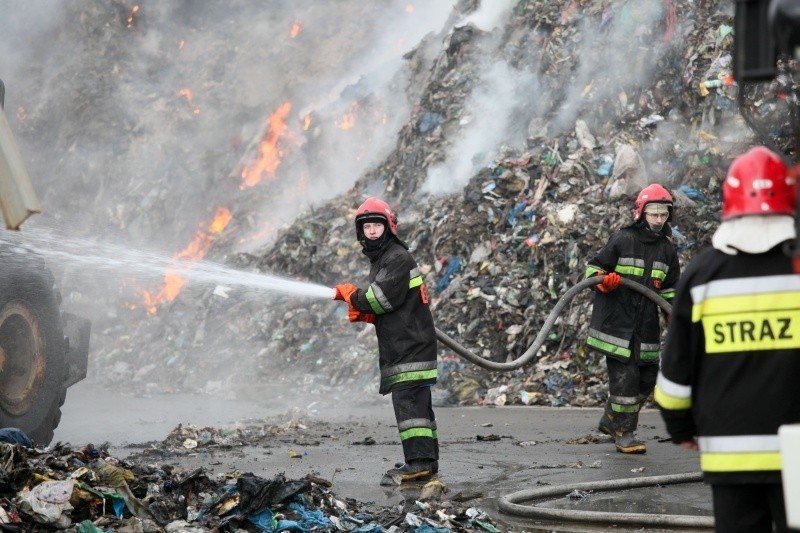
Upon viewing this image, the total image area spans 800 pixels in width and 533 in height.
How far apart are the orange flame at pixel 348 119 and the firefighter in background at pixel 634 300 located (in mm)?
13354

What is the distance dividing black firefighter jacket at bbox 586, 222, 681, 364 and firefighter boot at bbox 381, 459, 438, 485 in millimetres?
1984

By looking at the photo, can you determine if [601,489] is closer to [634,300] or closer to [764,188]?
[634,300]

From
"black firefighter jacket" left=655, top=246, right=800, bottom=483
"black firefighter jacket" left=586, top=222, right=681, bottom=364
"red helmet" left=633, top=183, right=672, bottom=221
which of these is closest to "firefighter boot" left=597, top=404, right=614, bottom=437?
"black firefighter jacket" left=586, top=222, right=681, bottom=364

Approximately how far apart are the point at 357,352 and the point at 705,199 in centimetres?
496

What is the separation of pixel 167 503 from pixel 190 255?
16.7 metres

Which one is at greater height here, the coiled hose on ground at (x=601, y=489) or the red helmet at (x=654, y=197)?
the red helmet at (x=654, y=197)

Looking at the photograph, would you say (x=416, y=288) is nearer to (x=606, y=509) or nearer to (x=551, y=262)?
(x=606, y=509)

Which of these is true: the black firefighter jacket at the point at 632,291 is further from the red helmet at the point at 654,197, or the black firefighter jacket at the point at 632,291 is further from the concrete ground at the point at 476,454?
the concrete ground at the point at 476,454

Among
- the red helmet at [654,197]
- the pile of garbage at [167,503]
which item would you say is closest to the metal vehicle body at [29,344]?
the pile of garbage at [167,503]

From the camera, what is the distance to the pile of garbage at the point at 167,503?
172 inches

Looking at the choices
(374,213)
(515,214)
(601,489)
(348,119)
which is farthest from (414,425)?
(348,119)

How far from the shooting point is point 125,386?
15914mm

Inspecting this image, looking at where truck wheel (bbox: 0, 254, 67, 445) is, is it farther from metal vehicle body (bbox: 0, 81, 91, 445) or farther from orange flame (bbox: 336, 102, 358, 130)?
orange flame (bbox: 336, 102, 358, 130)

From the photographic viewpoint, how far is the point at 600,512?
4797 millimetres
